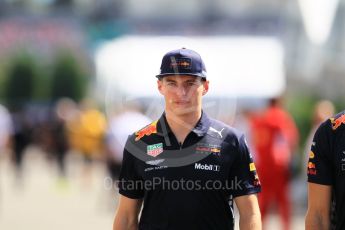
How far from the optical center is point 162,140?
16.9 feet

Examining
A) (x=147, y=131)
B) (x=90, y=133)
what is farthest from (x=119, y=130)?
(x=147, y=131)

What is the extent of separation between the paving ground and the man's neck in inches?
304

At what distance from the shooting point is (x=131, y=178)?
5145 mm

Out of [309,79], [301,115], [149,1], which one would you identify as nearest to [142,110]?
[301,115]

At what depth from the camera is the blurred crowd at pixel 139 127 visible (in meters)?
11.8

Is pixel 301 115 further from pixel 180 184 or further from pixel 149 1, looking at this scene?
pixel 149 1

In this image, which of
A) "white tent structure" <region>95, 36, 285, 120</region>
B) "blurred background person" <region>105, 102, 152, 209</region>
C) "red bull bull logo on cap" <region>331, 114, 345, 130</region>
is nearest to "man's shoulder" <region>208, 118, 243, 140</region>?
"red bull bull logo on cap" <region>331, 114, 345, 130</region>

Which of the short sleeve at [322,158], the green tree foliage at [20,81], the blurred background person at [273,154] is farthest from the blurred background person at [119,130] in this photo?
the green tree foliage at [20,81]

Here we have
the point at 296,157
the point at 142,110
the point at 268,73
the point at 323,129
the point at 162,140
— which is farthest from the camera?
the point at 268,73

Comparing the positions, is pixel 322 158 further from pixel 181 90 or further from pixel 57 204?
pixel 57 204

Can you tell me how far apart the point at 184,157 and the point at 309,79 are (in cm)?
2846

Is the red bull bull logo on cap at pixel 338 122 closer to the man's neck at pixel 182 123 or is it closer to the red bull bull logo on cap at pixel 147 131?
the man's neck at pixel 182 123

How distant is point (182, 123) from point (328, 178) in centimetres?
89

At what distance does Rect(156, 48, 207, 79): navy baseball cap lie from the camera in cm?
500
